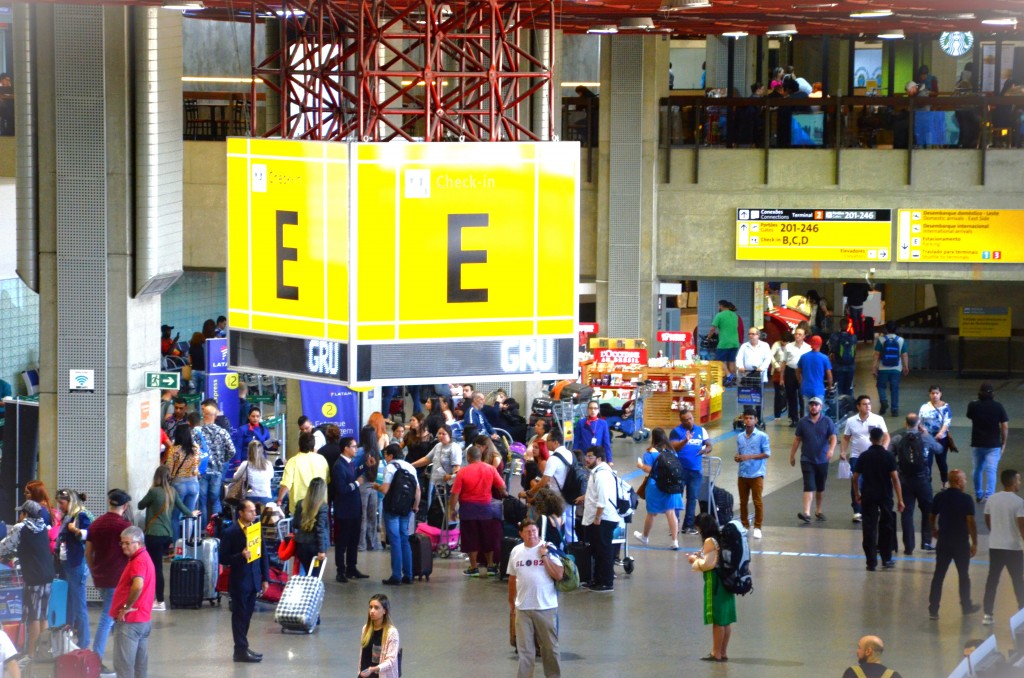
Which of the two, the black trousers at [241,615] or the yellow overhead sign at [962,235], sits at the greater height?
the yellow overhead sign at [962,235]

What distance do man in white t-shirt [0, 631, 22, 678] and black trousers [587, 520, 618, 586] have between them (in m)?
6.17

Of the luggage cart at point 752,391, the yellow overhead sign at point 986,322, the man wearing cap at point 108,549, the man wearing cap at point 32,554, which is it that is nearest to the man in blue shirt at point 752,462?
the luggage cart at point 752,391

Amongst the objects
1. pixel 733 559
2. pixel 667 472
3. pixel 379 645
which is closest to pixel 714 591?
pixel 733 559

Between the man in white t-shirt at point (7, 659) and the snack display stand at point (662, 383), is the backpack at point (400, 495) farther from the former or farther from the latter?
the snack display stand at point (662, 383)

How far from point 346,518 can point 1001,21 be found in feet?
36.8

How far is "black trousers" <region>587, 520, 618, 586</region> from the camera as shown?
52.5 ft

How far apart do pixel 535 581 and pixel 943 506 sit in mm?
4099

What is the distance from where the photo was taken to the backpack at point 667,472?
17.5 metres

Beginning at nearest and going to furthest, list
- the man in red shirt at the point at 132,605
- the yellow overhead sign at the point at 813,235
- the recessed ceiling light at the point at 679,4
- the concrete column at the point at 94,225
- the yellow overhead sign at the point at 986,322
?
the man in red shirt at the point at 132,605
the concrete column at the point at 94,225
the recessed ceiling light at the point at 679,4
the yellow overhead sign at the point at 813,235
the yellow overhead sign at the point at 986,322

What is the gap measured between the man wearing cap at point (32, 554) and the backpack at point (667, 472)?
20.8 feet

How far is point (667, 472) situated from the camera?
17.5m

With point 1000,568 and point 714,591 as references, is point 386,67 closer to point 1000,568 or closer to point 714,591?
point 714,591

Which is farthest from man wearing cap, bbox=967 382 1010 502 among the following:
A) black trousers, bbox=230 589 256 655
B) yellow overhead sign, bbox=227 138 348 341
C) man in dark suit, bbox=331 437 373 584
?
yellow overhead sign, bbox=227 138 348 341

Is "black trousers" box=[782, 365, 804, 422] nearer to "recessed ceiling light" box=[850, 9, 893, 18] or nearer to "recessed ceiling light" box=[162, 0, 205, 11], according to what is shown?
"recessed ceiling light" box=[850, 9, 893, 18]
